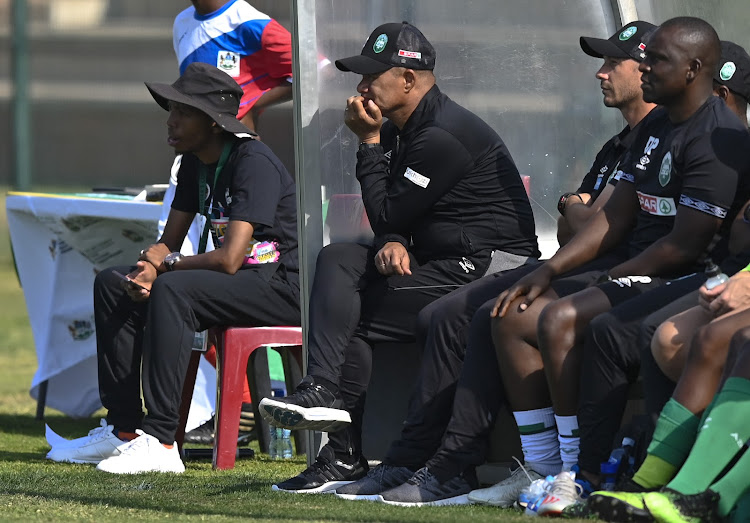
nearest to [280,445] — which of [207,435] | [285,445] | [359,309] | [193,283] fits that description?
[285,445]

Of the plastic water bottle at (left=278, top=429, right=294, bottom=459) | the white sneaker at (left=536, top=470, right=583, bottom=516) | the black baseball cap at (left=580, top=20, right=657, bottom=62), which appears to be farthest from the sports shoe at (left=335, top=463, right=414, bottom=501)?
the black baseball cap at (left=580, top=20, right=657, bottom=62)

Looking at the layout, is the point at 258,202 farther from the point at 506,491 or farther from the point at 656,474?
the point at 656,474

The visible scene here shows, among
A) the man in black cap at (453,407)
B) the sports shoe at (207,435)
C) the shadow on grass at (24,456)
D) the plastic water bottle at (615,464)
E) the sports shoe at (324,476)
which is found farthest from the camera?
the sports shoe at (207,435)

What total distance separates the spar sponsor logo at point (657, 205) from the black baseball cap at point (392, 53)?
105 cm

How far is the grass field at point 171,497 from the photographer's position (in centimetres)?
383

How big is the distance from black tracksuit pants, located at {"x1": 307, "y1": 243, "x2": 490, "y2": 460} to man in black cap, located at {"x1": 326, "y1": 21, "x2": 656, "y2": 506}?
185mm

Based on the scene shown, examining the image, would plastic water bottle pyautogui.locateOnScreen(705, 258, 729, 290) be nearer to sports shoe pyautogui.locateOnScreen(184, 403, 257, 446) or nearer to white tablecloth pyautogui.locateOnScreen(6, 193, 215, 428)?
sports shoe pyautogui.locateOnScreen(184, 403, 257, 446)

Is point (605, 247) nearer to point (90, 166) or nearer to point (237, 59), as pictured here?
point (237, 59)

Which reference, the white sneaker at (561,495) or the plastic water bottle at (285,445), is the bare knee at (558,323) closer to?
the white sneaker at (561,495)

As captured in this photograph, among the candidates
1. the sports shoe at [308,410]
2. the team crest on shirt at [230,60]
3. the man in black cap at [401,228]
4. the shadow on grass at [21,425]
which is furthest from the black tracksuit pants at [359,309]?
the shadow on grass at [21,425]

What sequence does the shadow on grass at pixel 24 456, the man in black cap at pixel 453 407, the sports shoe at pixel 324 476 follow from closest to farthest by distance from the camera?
the man in black cap at pixel 453 407 → the sports shoe at pixel 324 476 → the shadow on grass at pixel 24 456

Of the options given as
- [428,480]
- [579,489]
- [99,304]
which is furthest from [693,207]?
[99,304]

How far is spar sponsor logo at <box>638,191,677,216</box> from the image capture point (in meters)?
4.09

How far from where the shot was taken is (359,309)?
4.66 meters
